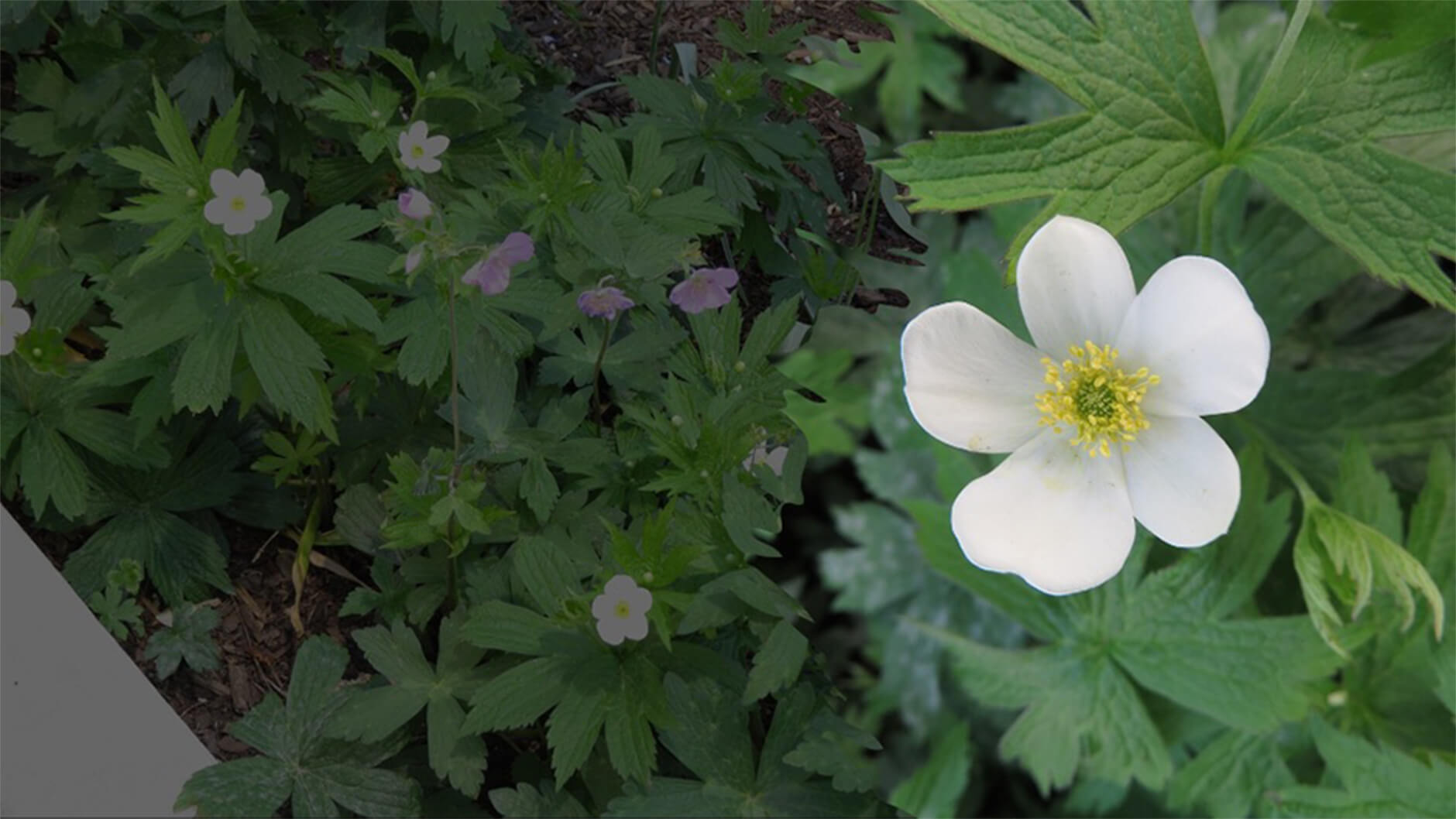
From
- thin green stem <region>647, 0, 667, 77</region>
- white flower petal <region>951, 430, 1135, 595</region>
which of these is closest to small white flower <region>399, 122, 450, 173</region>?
thin green stem <region>647, 0, 667, 77</region>

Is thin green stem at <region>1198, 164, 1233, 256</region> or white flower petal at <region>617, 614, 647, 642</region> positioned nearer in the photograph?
white flower petal at <region>617, 614, 647, 642</region>

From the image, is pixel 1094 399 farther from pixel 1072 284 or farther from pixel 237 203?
pixel 237 203

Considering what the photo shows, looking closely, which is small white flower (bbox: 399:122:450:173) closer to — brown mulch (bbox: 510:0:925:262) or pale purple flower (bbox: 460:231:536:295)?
pale purple flower (bbox: 460:231:536:295)

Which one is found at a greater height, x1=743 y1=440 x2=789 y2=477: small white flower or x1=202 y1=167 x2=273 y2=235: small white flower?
x1=202 y1=167 x2=273 y2=235: small white flower

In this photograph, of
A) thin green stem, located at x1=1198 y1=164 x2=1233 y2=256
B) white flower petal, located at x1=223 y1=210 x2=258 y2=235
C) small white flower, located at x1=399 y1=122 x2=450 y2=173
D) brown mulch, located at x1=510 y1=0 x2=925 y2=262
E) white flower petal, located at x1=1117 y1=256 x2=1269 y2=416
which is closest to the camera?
white flower petal, located at x1=1117 y1=256 x2=1269 y2=416

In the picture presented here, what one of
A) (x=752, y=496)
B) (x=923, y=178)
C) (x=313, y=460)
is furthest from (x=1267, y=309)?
(x=313, y=460)

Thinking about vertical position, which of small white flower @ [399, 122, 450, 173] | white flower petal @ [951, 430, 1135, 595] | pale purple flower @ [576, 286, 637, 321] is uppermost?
small white flower @ [399, 122, 450, 173]

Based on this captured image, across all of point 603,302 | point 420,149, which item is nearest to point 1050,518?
point 603,302
